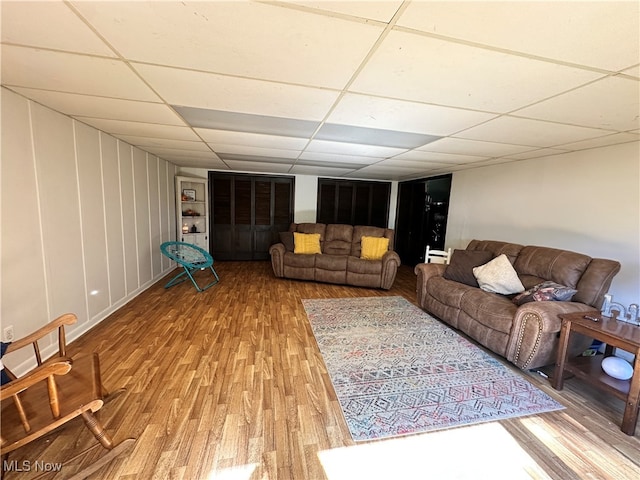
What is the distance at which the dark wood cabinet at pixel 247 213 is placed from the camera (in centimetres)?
580

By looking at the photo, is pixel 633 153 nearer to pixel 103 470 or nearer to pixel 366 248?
pixel 366 248

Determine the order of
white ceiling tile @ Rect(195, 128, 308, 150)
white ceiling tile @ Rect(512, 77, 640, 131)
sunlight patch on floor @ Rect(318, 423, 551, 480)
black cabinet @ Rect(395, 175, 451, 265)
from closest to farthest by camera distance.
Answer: sunlight patch on floor @ Rect(318, 423, 551, 480) → white ceiling tile @ Rect(512, 77, 640, 131) → white ceiling tile @ Rect(195, 128, 308, 150) → black cabinet @ Rect(395, 175, 451, 265)

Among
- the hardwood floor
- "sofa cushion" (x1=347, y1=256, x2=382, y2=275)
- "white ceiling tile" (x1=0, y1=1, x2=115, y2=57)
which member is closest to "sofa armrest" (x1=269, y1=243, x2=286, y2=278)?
"sofa cushion" (x1=347, y1=256, x2=382, y2=275)

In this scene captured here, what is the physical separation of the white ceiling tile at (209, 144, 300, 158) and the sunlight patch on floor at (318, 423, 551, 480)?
10.3 ft

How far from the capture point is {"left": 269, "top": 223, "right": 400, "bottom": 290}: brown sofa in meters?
4.31

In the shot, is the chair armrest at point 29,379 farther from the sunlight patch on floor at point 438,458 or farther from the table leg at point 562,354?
Result: the table leg at point 562,354

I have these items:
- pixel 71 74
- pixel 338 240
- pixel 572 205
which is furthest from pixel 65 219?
pixel 572 205

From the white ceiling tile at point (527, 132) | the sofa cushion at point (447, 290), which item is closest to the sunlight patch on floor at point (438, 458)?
the sofa cushion at point (447, 290)

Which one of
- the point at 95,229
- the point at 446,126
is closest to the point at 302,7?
the point at 446,126

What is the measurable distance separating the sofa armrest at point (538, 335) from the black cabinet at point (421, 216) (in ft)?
9.80

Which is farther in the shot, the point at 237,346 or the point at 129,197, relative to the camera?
the point at 129,197

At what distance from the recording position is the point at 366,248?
15.4ft

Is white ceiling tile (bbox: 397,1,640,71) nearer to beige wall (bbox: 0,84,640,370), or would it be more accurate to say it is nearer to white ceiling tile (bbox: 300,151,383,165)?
beige wall (bbox: 0,84,640,370)

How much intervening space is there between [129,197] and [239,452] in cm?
331
